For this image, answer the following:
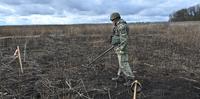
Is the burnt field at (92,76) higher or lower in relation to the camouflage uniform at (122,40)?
lower

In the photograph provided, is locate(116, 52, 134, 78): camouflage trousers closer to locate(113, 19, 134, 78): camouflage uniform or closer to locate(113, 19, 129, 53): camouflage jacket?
locate(113, 19, 134, 78): camouflage uniform

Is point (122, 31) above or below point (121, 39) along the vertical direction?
above

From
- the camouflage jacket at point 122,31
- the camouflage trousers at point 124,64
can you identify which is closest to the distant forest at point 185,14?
the camouflage trousers at point 124,64

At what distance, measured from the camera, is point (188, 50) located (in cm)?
1534

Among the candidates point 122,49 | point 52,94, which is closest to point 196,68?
point 122,49

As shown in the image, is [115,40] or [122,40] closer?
[122,40]

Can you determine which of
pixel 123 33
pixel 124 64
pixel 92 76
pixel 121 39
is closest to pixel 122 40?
pixel 121 39

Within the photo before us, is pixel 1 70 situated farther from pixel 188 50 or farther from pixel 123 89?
pixel 188 50

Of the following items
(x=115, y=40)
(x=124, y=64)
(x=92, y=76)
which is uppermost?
(x=115, y=40)

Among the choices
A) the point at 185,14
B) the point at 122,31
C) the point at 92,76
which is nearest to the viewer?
the point at 122,31

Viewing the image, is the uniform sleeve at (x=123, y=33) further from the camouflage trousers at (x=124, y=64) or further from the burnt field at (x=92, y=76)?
the burnt field at (x=92, y=76)

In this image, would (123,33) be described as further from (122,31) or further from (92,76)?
(92,76)

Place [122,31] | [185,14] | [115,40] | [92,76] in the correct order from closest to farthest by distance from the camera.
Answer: [122,31]
[115,40]
[92,76]
[185,14]

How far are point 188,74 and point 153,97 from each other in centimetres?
271
